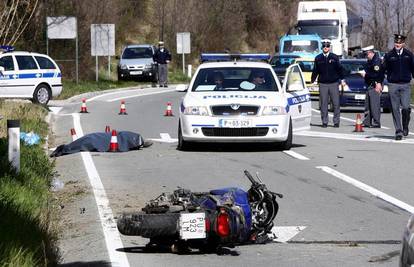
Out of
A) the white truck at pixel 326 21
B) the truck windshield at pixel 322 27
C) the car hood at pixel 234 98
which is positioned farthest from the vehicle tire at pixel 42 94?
the truck windshield at pixel 322 27

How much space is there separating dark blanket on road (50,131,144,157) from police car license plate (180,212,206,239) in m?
8.83

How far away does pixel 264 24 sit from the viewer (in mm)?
72562

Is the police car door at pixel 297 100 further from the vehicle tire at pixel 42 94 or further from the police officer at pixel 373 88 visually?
the vehicle tire at pixel 42 94

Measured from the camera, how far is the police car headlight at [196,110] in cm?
1630

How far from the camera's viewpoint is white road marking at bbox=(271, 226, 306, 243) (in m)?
8.96

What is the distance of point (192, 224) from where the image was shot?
7895 millimetres

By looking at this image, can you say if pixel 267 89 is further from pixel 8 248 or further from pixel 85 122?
pixel 8 248

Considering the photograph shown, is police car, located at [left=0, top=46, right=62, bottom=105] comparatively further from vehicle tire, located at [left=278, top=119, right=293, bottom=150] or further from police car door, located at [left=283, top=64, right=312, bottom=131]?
vehicle tire, located at [left=278, top=119, right=293, bottom=150]

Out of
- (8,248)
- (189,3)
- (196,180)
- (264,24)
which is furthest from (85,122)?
(264,24)

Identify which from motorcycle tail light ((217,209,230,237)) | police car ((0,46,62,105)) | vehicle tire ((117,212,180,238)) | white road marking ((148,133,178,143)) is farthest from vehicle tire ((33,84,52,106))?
motorcycle tail light ((217,209,230,237))

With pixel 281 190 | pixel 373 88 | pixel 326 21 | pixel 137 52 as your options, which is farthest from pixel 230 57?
pixel 137 52

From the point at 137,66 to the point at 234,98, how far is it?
3180 centimetres

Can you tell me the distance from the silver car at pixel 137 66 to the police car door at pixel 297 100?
2954 centimetres

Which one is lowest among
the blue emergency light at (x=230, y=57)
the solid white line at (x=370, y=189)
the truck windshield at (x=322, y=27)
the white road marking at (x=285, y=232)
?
the white road marking at (x=285, y=232)
